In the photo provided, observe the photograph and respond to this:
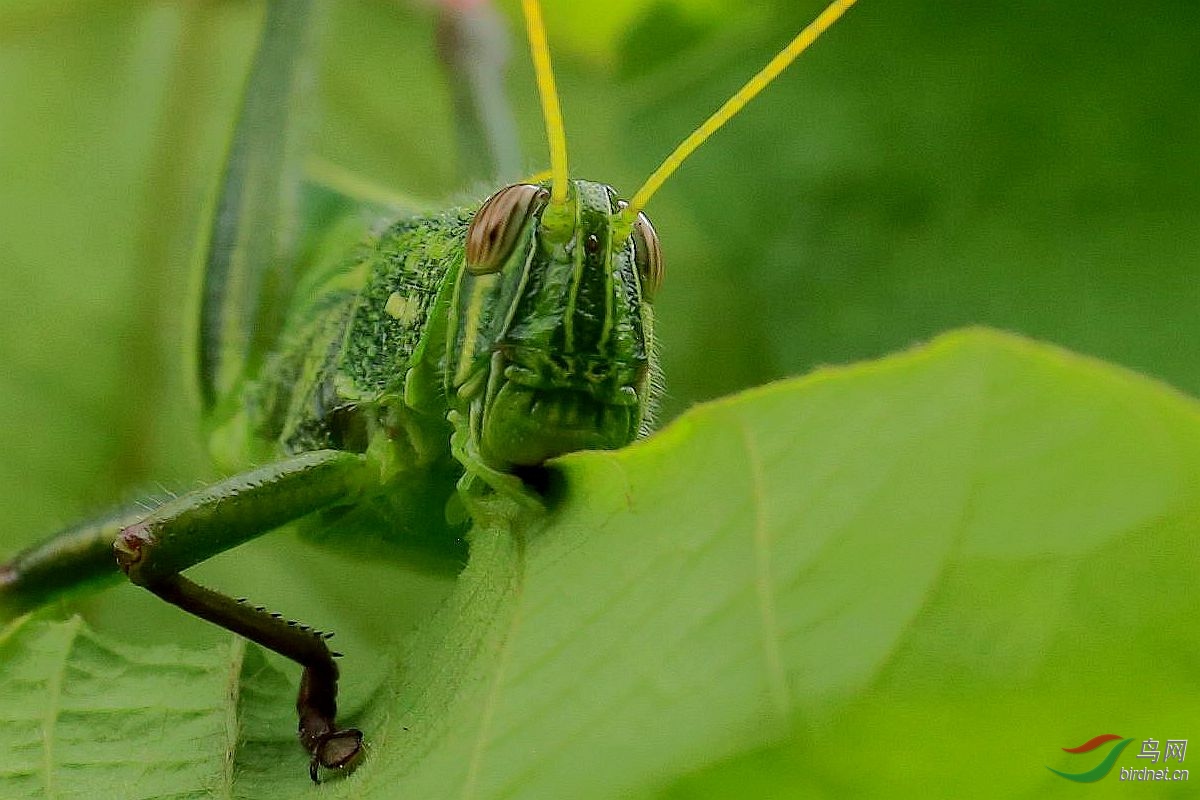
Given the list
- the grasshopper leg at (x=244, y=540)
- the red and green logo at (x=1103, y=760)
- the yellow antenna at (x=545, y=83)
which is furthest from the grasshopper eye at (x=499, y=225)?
the red and green logo at (x=1103, y=760)

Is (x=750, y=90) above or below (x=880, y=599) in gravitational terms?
above

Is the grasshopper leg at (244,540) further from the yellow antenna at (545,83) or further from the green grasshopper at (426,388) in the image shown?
the yellow antenna at (545,83)

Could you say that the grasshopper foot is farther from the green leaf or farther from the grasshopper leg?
the green leaf

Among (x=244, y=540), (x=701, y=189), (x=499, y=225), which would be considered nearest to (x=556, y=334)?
(x=499, y=225)

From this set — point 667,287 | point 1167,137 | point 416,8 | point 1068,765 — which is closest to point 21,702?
point 1068,765

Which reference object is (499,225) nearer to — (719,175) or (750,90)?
(750,90)

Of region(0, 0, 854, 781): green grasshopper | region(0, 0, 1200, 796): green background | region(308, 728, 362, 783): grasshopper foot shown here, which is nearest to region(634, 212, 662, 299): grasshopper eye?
region(0, 0, 854, 781): green grasshopper
